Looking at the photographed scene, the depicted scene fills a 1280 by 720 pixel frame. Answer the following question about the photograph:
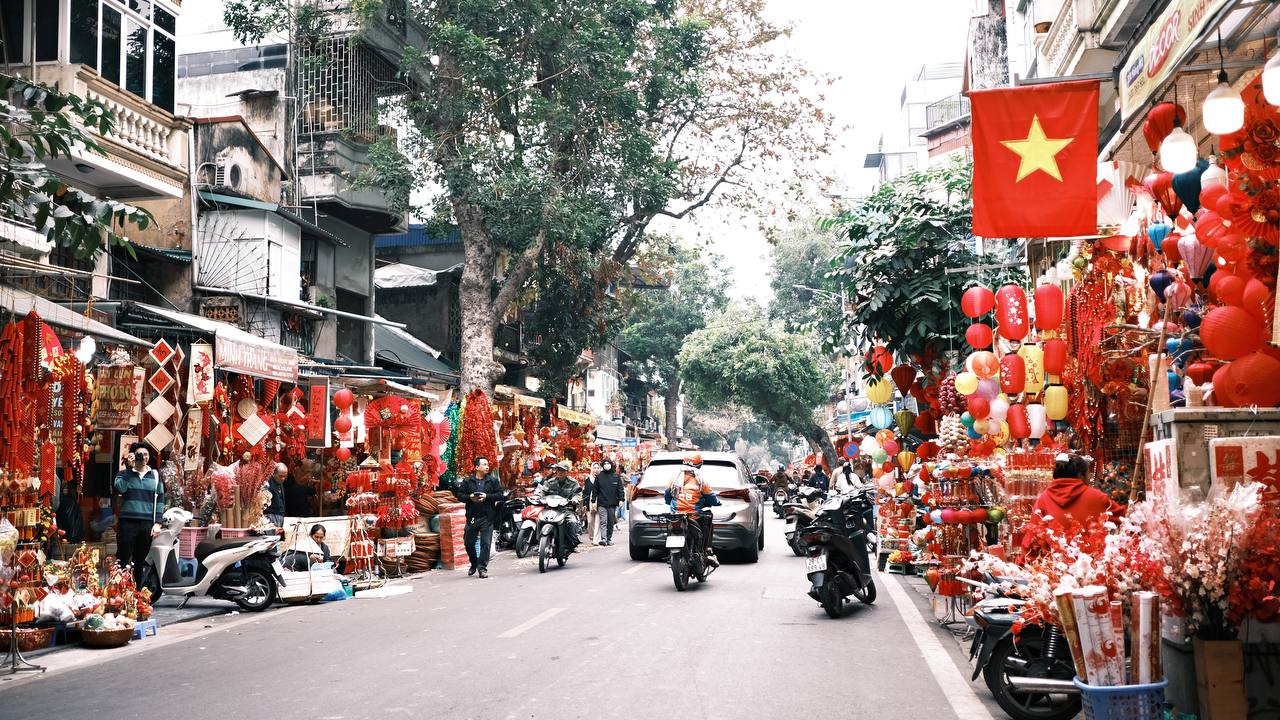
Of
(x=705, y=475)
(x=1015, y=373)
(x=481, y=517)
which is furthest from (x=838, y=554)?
(x=481, y=517)

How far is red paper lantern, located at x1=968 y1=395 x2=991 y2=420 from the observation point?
12.2 m

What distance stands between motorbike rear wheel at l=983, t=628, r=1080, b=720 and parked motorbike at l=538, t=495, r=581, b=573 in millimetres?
10924

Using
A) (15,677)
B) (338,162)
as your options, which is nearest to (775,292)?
(338,162)

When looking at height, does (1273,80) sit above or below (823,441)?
above

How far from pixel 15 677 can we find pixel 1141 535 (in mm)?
8680

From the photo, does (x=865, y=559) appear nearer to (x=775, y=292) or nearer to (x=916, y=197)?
(x=916, y=197)

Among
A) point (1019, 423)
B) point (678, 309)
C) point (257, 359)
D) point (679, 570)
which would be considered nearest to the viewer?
point (1019, 423)

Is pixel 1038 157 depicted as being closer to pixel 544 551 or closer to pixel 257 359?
pixel 544 551

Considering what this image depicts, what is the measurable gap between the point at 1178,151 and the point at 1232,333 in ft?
4.17

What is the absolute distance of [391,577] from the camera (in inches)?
670

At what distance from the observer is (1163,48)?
6477mm

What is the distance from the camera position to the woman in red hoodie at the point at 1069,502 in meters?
6.98

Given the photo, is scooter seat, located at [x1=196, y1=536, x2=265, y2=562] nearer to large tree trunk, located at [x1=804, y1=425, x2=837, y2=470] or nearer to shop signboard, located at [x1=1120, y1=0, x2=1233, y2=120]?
shop signboard, located at [x1=1120, y1=0, x2=1233, y2=120]

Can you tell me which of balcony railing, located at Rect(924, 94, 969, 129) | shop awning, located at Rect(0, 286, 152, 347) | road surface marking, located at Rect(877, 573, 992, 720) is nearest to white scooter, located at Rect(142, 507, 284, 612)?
shop awning, located at Rect(0, 286, 152, 347)
